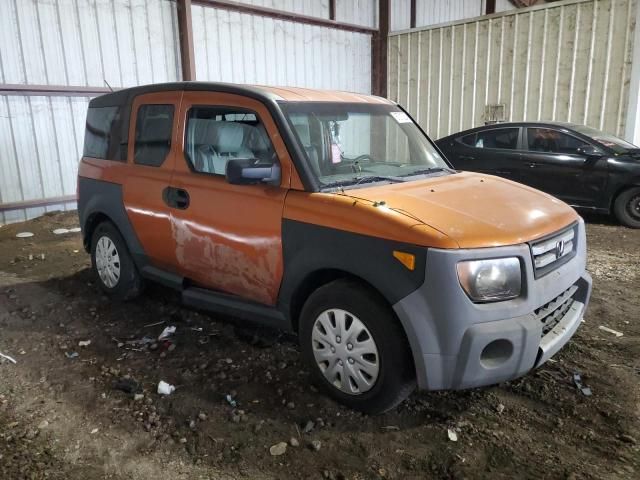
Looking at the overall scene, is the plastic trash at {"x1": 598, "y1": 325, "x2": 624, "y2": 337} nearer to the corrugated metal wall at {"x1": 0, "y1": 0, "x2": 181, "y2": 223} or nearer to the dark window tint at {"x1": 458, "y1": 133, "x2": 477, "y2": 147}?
the dark window tint at {"x1": 458, "y1": 133, "x2": 477, "y2": 147}

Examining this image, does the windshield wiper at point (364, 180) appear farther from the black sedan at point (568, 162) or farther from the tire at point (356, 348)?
the black sedan at point (568, 162)

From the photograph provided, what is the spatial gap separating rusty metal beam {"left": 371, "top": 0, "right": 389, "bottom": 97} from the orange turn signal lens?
11.8 meters

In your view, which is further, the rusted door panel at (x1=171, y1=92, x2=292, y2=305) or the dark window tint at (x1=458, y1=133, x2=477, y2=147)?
the dark window tint at (x1=458, y1=133, x2=477, y2=147)

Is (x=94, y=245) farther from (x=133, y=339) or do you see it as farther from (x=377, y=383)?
(x=377, y=383)

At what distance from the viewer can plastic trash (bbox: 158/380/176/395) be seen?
3229mm

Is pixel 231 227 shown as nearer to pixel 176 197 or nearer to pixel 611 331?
pixel 176 197

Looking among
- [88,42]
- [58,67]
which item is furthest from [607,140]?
[58,67]

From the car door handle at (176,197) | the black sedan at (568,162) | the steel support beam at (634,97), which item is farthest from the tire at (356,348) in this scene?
the steel support beam at (634,97)

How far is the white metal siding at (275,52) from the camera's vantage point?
34.2 feet

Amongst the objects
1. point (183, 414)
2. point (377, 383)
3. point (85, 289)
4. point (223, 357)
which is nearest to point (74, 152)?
point (85, 289)

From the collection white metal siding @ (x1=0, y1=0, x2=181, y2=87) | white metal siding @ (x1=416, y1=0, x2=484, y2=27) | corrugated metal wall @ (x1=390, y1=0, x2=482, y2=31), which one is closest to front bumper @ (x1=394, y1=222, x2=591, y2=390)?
white metal siding @ (x1=0, y1=0, x2=181, y2=87)

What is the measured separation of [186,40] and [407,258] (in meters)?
8.81

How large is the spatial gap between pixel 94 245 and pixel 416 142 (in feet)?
10.1

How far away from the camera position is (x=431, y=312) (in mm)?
2525
